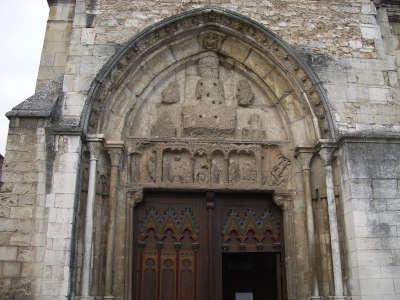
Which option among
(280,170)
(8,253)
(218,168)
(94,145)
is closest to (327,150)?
(280,170)

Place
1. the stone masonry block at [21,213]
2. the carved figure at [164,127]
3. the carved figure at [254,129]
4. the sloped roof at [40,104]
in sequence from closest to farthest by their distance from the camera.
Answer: the stone masonry block at [21,213] < the sloped roof at [40,104] < the carved figure at [164,127] < the carved figure at [254,129]

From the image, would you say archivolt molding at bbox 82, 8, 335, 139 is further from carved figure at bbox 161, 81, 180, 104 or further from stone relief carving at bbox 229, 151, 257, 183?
stone relief carving at bbox 229, 151, 257, 183

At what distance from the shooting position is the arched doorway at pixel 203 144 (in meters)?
6.04

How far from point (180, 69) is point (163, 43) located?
535 millimetres

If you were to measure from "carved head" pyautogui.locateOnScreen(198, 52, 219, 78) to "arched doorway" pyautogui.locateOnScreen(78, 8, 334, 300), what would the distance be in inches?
0.6

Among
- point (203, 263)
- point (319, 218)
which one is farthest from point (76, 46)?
point (319, 218)

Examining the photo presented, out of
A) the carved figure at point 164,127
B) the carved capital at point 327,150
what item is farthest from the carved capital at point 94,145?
the carved capital at point 327,150

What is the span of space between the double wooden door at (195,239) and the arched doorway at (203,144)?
0.02 m

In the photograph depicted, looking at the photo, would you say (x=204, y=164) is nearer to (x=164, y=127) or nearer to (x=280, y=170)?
(x=164, y=127)

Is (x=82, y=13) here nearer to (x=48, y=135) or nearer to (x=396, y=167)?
(x=48, y=135)

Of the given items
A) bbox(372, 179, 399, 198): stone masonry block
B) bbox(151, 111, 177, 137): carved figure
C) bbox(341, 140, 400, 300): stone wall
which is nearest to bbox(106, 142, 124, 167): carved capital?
bbox(151, 111, 177, 137): carved figure

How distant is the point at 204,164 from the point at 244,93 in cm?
131

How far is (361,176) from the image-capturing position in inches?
227

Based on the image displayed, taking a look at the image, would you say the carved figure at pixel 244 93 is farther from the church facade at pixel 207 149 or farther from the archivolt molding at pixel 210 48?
the archivolt molding at pixel 210 48
